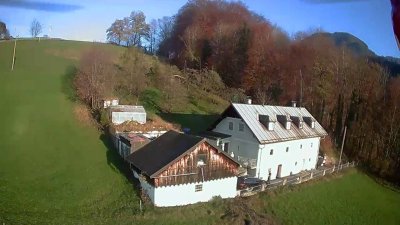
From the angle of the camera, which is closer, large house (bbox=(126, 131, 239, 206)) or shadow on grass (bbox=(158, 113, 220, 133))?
large house (bbox=(126, 131, 239, 206))

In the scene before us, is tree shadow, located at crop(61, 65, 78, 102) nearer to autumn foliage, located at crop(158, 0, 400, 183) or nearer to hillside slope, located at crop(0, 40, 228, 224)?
hillside slope, located at crop(0, 40, 228, 224)

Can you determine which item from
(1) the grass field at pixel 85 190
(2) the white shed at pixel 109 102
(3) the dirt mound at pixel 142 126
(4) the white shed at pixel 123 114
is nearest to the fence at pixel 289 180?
(1) the grass field at pixel 85 190

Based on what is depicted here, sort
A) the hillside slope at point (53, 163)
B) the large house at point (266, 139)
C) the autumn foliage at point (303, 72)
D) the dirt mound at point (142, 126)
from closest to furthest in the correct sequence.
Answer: the hillside slope at point (53, 163) → the large house at point (266, 139) → the dirt mound at point (142, 126) → the autumn foliage at point (303, 72)

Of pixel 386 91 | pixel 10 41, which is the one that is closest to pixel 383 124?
pixel 386 91

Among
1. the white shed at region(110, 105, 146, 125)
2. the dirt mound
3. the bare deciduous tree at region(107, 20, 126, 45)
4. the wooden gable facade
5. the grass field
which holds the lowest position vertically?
the grass field

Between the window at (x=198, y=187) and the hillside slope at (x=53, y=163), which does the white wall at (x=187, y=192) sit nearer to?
the window at (x=198, y=187)

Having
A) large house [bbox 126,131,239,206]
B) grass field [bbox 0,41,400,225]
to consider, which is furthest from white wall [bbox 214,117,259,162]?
large house [bbox 126,131,239,206]

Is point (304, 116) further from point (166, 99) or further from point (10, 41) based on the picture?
point (10, 41)

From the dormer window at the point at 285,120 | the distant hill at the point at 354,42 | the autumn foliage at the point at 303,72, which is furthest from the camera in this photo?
the autumn foliage at the point at 303,72
